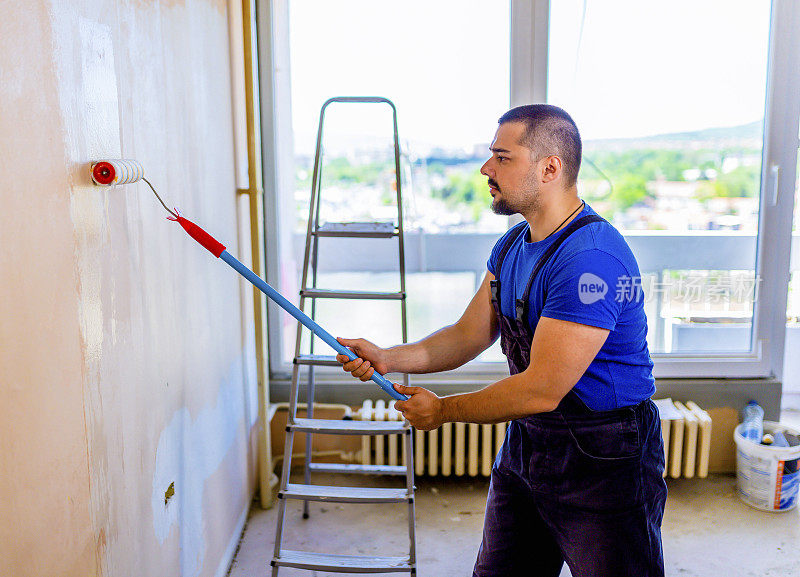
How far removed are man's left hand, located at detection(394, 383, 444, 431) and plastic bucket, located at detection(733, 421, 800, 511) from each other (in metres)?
1.92

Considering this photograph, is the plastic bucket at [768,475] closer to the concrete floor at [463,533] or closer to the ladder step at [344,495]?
the concrete floor at [463,533]

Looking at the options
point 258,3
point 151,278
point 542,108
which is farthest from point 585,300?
point 258,3

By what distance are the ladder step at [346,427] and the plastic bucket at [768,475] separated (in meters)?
1.59

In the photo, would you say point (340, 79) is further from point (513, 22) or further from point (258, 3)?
point (513, 22)

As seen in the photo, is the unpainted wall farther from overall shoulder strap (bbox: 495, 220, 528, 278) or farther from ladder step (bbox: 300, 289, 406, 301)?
overall shoulder strap (bbox: 495, 220, 528, 278)

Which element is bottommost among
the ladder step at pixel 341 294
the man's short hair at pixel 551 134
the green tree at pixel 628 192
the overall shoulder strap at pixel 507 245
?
the ladder step at pixel 341 294

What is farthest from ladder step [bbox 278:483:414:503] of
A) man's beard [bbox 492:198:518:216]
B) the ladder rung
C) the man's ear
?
the man's ear

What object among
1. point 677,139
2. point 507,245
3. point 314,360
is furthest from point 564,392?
point 677,139

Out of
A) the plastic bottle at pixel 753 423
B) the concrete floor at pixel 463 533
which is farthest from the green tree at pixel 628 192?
the concrete floor at pixel 463 533

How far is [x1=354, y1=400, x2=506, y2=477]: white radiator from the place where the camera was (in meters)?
3.17

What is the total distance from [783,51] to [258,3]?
232cm

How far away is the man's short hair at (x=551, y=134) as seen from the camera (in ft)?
5.67

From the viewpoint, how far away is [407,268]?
11.1 feet

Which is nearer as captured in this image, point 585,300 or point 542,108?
point 585,300
